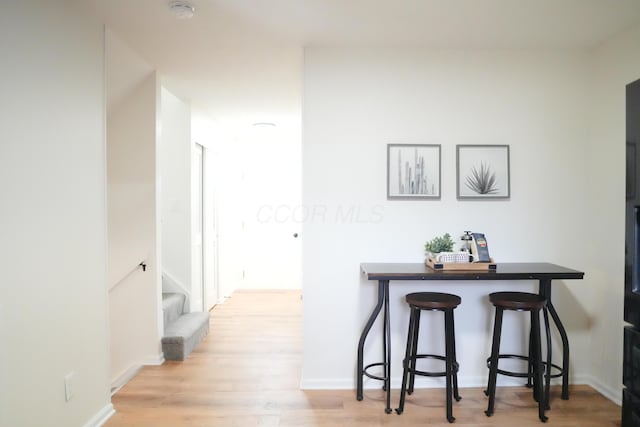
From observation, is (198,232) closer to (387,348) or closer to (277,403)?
(277,403)

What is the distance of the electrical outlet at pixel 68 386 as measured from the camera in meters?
2.12

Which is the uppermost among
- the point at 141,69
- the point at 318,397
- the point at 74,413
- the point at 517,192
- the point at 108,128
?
the point at 141,69

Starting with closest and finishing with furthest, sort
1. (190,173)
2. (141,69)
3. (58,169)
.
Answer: (58,169)
(141,69)
(190,173)

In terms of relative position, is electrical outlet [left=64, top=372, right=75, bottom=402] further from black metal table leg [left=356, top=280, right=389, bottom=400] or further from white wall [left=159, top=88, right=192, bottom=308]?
white wall [left=159, top=88, right=192, bottom=308]

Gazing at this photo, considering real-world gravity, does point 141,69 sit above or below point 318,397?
above

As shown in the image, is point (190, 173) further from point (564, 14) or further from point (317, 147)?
point (564, 14)

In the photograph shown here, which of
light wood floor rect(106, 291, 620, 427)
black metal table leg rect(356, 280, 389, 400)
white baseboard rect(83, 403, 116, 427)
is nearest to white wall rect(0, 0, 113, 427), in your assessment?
white baseboard rect(83, 403, 116, 427)

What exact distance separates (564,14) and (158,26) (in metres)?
2.51

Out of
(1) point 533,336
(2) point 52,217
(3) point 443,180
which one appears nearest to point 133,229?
(2) point 52,217

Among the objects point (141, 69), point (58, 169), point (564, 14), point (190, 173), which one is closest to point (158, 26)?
point (141, 69)

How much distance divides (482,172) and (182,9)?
2238mm

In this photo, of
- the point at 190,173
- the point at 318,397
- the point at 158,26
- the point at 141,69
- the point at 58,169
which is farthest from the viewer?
the point at 190,173

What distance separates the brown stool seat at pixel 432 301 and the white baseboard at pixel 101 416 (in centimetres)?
203

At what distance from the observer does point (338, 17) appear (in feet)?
7.98
